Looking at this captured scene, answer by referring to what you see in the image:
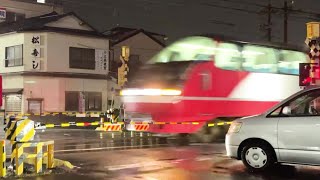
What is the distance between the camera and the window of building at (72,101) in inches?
1494

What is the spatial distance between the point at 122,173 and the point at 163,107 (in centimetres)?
770

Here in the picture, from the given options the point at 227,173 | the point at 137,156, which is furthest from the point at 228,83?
the point at 227,173

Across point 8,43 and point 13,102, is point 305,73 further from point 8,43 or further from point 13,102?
point 8,43

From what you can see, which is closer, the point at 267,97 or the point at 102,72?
the point at 267,97

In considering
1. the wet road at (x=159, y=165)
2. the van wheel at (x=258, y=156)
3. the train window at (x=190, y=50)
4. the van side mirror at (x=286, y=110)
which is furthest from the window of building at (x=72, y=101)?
the van side mirror at (x=286, y=110)

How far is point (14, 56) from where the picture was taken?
37.4m

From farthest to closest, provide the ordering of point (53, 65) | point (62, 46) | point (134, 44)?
1. point (134, 44)
2. point (62, 46)
3. point (53, 65)

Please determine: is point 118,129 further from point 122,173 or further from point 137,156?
point 122,173

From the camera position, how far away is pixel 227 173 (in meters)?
10.6

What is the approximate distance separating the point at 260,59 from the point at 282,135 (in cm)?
1105

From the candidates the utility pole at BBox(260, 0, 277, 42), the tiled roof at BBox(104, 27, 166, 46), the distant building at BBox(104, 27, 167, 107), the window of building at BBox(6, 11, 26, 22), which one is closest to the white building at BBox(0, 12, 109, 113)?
the window of building at BBox(6, 11, 26, 22)

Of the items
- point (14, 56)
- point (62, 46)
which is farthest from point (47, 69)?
point (14, 56)

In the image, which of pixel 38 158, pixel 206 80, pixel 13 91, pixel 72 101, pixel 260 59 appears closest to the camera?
pixel 38 158

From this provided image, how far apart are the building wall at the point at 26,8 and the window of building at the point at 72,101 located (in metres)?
10.3
